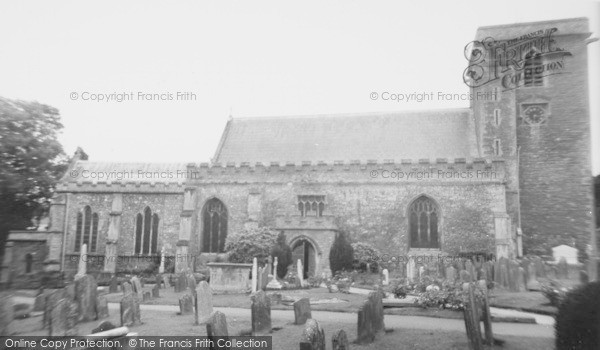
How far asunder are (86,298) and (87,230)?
1705 centimetres

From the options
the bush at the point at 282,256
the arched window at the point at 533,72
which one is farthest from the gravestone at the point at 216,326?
the arched window at the point at 533,72

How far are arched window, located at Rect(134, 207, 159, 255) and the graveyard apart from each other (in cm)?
871

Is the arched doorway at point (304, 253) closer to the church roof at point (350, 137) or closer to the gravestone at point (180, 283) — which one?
the church roof at point (350, 137)

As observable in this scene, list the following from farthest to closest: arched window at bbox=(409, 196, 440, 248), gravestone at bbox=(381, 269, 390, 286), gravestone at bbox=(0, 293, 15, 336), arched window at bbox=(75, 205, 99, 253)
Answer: arched window at bbox=(75, 205, 99, 253), arched window at bbox=(409, 196, 440, 248), gravestone at bbox=(381, 269, 390, 286), gravestone at bbox=(0, 293, 15, 336)

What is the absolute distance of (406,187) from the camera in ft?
78.8

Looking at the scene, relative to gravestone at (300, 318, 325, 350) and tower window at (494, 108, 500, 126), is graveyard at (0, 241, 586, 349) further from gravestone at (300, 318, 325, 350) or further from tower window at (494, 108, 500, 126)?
tower window at (494, 108, 500, 126)

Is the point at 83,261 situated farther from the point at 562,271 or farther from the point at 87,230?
the point at 562,271

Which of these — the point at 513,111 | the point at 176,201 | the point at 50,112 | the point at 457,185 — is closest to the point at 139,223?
the point at 176,201

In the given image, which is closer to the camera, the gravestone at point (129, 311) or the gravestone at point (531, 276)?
the gravestone at point (129, 311)

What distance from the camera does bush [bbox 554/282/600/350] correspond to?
6.02 metres

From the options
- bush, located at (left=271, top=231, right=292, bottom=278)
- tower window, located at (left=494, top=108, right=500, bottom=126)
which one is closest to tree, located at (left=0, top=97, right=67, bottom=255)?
bush, located at (left=271, top=231, right=292, bottom=278)

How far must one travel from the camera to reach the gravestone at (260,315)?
8.88 metres

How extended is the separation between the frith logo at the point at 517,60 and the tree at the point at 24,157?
2163cm

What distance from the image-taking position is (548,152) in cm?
2458
